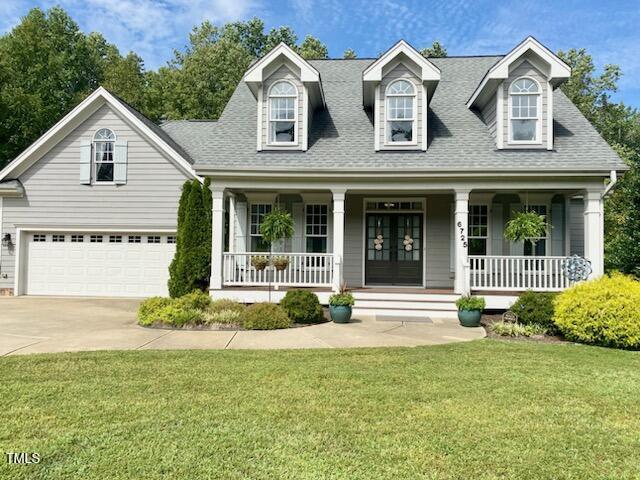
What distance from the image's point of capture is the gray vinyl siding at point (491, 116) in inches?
427

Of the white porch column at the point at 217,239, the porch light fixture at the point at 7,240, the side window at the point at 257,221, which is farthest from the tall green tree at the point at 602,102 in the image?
the porch light fixture at the point at 7,240

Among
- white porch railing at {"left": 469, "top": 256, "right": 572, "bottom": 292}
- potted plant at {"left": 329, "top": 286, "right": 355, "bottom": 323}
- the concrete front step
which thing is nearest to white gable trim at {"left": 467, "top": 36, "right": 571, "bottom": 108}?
white porch railing at {"left": 469, "top": 256, "right": 572, "bottom": 292}

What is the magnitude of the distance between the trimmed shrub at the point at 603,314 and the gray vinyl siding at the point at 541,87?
4.13 meters

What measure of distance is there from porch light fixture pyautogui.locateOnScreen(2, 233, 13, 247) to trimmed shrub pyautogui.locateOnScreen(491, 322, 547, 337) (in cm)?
1475

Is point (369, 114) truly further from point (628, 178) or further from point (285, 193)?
point (628, 178)

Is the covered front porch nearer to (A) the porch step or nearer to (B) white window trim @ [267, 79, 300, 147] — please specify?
(A) the porch step

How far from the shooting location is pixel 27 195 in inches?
522

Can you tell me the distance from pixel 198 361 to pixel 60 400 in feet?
5.91

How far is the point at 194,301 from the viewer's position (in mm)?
9133

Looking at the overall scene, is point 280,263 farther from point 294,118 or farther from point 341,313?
point 294,118

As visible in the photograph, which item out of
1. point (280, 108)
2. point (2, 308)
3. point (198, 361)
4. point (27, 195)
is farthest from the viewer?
point (27, 195)

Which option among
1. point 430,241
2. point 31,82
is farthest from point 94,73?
point 430,241

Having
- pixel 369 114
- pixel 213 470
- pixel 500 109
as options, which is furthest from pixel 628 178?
pixel 213 470

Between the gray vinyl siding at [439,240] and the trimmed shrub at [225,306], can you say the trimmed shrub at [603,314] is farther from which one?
the trimmed shrub at [225,306]
